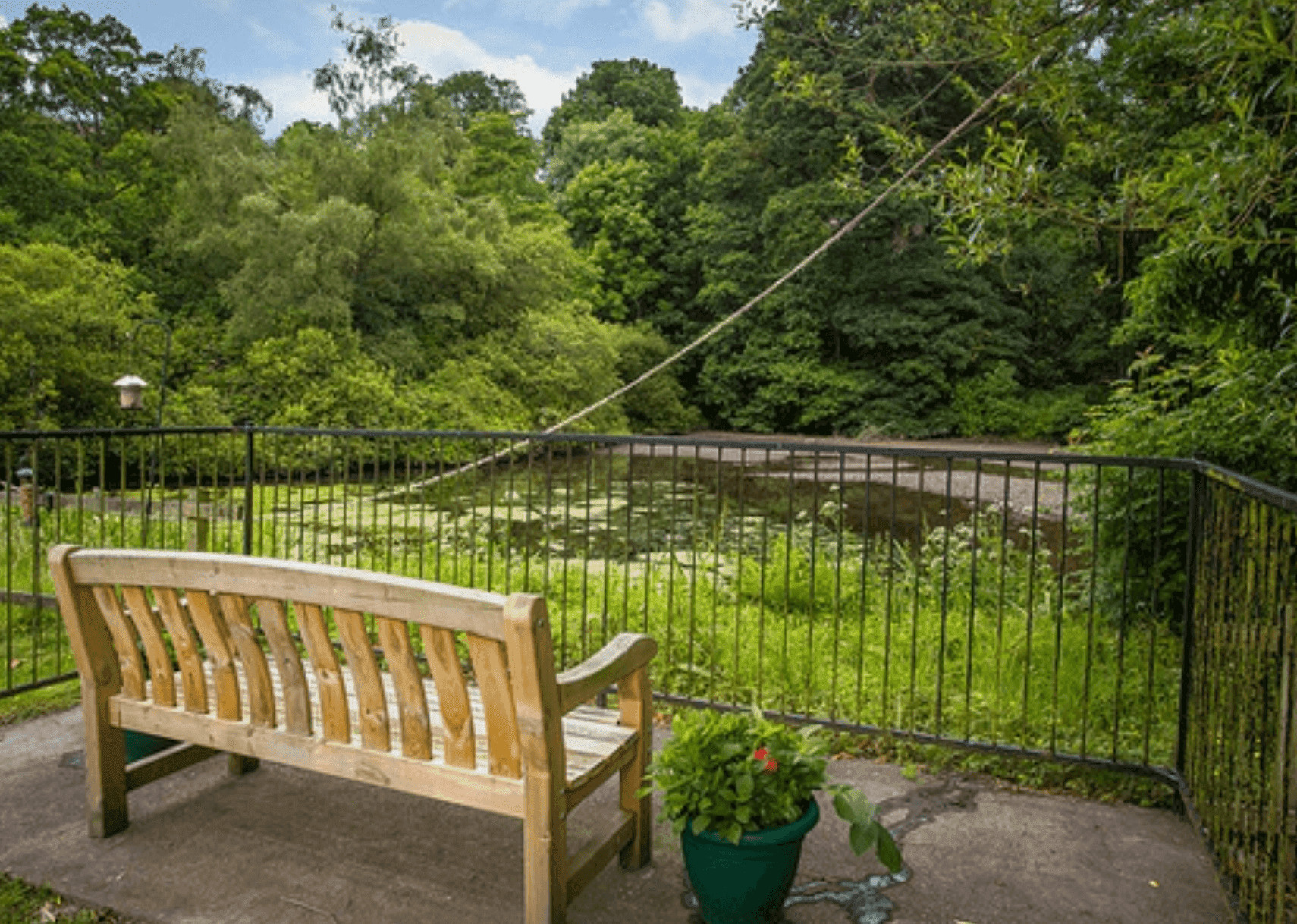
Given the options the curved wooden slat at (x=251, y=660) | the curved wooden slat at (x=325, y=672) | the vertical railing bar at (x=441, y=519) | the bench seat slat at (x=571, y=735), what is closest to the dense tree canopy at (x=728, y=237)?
the bench seat slat at (x=571, y=735)

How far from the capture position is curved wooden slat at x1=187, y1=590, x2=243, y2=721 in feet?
7.63

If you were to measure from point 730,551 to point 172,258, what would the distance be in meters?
18.6

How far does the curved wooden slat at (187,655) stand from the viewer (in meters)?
2.35

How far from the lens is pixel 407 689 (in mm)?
2041

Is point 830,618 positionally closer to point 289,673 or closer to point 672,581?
point 672,581

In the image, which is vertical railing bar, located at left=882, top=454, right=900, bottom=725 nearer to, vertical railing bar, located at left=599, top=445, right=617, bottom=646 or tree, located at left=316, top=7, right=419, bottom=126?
vertical railing bar, located at left=599, top=445, right=617, bottom=646

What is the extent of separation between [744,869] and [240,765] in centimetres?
184

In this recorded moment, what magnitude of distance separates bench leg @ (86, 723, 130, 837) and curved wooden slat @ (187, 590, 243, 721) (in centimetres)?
42

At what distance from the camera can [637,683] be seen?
235 centimetres

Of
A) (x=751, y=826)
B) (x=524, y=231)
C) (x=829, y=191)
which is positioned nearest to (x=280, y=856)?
(x=751, y=826)

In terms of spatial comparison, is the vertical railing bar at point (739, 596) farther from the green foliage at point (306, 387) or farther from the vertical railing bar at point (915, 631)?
the green foliage at point (306, 387)

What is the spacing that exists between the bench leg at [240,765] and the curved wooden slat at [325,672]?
102 cm

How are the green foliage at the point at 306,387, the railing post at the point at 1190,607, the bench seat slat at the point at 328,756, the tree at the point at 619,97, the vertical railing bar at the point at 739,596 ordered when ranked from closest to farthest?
the bench seat slat at the point at 328,756, the railing post at the point at 1190,607, the vertical railing bar at the point at 739,596, the green foliage at the point at 306,387, the tree at the point at 619,97

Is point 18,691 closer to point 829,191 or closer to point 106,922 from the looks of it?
point 106,922
